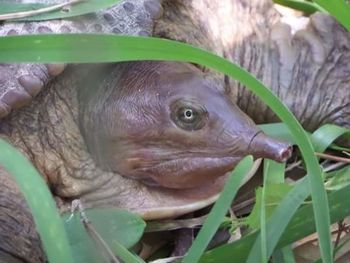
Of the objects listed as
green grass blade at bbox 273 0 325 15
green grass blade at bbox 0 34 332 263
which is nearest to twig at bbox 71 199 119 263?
green grass blade at bbox 0 34 332 263

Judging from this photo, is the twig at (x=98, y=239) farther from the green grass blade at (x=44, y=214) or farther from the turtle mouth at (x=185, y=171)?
the turtle mouth at (x=185, y=171)

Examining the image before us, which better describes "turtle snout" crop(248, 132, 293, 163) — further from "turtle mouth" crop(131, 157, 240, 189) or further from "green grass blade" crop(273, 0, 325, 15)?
"green grass blade" crop(273, 0, 325, 15)

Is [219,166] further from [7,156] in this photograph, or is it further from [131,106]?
[7,156]

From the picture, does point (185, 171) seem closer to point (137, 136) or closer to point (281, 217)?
point (137, 136)

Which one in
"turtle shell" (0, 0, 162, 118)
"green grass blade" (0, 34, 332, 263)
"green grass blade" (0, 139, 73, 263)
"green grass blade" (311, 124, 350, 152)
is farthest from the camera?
"green grass blade" (311, 124, 350, 152)

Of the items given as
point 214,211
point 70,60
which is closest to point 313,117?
point 214,211

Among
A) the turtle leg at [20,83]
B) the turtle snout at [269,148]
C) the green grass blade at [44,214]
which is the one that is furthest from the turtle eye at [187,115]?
the green grass blade at [44,214]

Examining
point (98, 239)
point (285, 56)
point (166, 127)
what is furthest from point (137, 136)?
point (285, 56)
